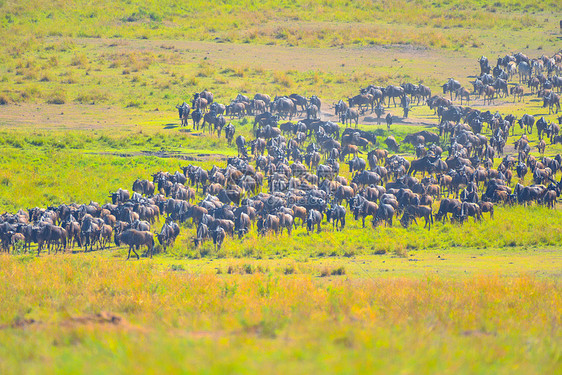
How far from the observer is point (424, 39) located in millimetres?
63594

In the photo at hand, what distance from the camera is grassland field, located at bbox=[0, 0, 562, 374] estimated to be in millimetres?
9590

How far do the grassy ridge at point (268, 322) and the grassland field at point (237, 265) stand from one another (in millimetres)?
51

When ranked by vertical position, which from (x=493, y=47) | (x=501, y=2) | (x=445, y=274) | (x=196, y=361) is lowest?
(x=445, y=274)

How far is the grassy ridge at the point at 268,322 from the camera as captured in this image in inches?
348

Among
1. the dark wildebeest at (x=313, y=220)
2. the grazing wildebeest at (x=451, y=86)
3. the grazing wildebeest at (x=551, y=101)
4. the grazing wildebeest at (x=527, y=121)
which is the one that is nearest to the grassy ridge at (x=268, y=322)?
the dark wildebeest at (x=313, y=220)

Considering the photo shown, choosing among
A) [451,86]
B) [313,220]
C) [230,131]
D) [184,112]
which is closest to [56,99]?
[184,112]

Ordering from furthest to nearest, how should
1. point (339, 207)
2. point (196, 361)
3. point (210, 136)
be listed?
1. point (210, 136)
2. point (339, 207)
3. point (196, 361)

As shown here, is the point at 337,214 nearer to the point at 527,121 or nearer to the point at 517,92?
the point at 527,121

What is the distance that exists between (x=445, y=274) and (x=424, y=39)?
50461mm

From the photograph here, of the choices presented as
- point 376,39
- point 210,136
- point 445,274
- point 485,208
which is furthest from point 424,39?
point 445,274

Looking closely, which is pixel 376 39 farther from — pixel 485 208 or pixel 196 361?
pixel 196 361

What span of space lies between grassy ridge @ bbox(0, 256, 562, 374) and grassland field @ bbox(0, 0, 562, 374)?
5cm

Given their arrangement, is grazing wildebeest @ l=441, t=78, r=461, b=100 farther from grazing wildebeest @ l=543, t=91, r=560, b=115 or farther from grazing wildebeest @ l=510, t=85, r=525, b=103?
grazing wildebeest @ l=543, t=91, r=560, b=115

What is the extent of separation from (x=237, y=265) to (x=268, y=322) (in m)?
7.80
